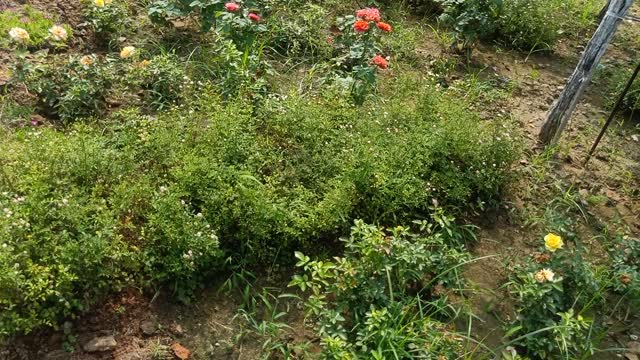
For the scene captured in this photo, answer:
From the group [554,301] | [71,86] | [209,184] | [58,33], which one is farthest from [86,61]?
[554,301]

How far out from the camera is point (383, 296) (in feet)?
10.4

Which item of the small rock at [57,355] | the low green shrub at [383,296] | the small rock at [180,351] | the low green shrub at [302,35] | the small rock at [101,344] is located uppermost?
the low green shrub at [302,35]

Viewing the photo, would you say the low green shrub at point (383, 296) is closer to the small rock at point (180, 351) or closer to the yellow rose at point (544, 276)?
the yellow rose at point (544, 276)

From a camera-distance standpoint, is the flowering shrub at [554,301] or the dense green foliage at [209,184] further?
the flowering shrub at [554,301]

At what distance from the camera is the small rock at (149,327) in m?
3.07

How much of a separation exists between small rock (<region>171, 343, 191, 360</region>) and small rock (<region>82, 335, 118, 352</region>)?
0.30 m

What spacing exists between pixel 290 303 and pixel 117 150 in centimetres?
147

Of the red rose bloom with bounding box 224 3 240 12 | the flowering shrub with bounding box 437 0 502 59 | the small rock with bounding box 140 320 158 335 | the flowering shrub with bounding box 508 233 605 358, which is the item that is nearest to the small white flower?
the red rose bloom with bounding box 224 3 240 12

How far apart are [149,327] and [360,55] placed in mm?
2514

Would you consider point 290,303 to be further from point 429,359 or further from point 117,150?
point 117,150

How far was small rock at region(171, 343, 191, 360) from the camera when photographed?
118 inches

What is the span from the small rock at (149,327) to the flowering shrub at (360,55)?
7.23 feet

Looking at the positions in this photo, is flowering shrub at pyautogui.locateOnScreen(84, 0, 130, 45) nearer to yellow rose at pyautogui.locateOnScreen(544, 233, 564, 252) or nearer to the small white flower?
the small white flower

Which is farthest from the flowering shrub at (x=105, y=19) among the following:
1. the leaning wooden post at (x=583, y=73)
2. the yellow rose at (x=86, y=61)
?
the leaning wooden post at (x=583, y=73)
